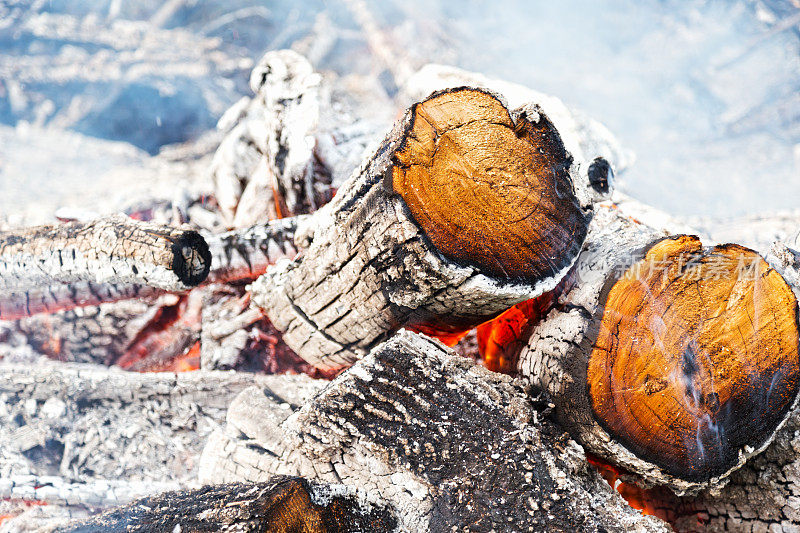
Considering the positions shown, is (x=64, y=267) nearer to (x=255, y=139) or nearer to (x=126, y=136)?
(x=255, y=139)

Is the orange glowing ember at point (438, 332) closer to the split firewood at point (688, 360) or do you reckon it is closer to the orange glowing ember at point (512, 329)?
the orange glowing ember at point (512, 329)

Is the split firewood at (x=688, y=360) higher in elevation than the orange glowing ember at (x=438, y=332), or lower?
higher

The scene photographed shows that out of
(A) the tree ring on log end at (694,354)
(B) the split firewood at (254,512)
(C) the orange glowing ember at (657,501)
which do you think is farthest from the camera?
(C) the orange glowing ember at (657,501)

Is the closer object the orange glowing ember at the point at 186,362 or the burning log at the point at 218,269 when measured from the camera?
A: the burning log at the point at 218,269

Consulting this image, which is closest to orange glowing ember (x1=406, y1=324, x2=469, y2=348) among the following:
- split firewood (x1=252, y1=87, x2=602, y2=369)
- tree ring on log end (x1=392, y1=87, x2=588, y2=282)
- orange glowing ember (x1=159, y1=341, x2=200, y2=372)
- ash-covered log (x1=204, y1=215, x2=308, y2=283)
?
split firewood (x1=252, y1=87, x2=602, y2=369)

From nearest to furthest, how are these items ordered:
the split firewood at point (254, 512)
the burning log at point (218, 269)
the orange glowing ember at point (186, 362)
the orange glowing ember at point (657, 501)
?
1. the split firewood at point (254, 512)
2. the orange glowing ember at point (657, 501)
3. the burning log at point (218, 269)
4. the orange glowing ember at point (186, 362)

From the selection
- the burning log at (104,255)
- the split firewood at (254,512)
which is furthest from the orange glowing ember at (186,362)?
the split firewood at (254,512)

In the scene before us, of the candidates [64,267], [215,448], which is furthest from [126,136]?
[215,448]

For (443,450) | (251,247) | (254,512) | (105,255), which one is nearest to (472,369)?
(443,450)

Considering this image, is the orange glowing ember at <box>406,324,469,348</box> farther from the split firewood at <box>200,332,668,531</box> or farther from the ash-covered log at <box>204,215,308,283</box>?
the ash-covered log at <box>204,215,308,283</box>
